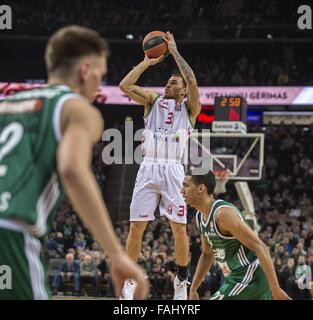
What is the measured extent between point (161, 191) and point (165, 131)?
0.71m

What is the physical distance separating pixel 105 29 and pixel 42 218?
26.5 metres

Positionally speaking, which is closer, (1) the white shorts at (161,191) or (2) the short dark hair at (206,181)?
(2) the short dark hair at (206,181)

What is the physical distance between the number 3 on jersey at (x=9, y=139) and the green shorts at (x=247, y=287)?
3.33m

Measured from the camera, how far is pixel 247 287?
5.92m

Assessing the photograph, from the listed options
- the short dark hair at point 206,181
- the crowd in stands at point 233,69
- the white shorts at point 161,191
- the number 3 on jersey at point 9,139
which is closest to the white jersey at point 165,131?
the white shorts at point 161,191

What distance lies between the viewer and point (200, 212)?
6.19 metres

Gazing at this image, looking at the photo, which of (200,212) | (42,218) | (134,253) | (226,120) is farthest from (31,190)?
(226,120)

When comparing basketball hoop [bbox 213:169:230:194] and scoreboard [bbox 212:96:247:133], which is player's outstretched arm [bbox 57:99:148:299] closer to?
scoreboard [bbox 212:96:247:133]

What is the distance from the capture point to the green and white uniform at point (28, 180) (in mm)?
3037

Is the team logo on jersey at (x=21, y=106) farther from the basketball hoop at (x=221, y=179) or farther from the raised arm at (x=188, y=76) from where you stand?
the basketball hoop at (x=221, y=179)

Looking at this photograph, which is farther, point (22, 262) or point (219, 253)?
point (219, 253)

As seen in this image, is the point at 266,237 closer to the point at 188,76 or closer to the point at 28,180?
the point at 188,76

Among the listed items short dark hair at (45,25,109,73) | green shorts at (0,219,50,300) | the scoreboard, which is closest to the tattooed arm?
short dark hair at (45,25,109,73)

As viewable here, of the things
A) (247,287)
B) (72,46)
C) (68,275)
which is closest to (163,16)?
(68,275)
